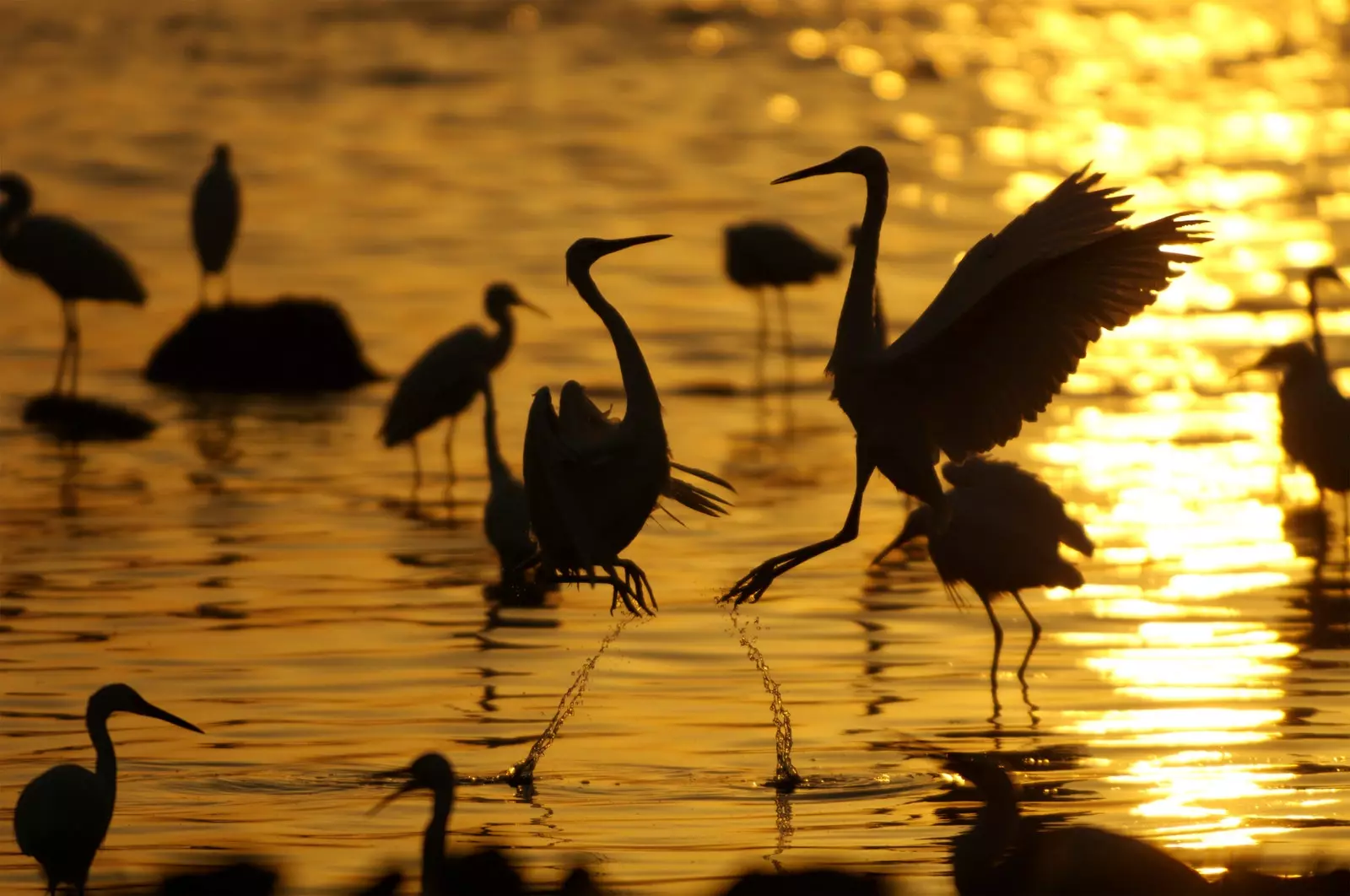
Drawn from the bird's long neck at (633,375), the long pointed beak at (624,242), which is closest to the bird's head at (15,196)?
the long pointed beak at (624,242)

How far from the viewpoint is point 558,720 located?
10805mm

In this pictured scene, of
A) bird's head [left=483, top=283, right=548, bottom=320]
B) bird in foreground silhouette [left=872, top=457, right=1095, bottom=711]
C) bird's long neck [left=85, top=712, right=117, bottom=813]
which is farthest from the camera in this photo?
bird's head [left=483, top=283, right=548, bottom=320]

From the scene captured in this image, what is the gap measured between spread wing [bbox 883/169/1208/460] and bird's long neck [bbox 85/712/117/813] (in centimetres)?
342

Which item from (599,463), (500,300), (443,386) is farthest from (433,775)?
(500,300)

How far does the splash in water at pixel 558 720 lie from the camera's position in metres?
10.1

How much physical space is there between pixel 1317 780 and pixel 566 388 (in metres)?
3.27

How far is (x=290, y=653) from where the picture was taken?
40.4ft

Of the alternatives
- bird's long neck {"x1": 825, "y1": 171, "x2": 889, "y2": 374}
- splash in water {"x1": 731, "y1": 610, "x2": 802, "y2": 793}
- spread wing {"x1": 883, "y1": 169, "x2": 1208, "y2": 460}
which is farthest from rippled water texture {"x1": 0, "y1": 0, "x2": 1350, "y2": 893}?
bird's long neck {"x1": 825, "y1": 171, "x2": 889, "y2": 374}

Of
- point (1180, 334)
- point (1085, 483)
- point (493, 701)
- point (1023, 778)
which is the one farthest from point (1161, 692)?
point (1180, 334)

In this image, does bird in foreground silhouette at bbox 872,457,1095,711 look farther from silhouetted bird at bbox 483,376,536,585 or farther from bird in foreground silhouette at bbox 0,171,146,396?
bird in foreground silhouette at bbox 0,171,146,396

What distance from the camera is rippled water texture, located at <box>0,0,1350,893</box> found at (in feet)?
32.0

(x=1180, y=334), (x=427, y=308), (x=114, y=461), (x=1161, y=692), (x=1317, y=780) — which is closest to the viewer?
(x=1317, y=780)

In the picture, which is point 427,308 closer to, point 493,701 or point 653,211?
point 653,211

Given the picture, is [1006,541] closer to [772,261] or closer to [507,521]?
[507,521]
